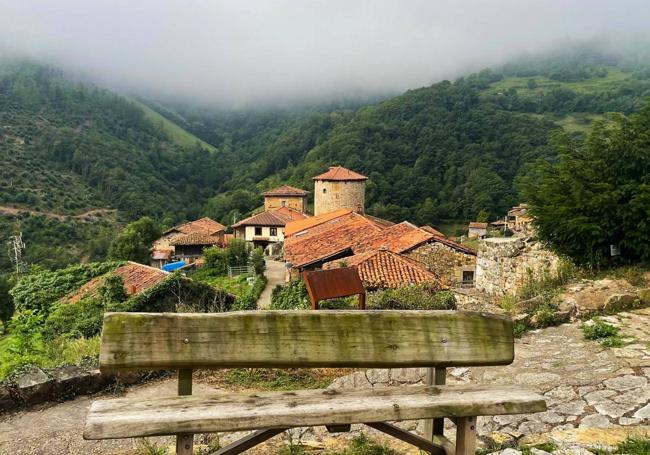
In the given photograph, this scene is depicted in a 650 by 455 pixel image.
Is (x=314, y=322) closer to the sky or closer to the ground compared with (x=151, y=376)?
closer to the sky

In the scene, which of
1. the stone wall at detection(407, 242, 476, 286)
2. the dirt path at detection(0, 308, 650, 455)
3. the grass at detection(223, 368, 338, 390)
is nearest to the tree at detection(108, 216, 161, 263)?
the stone wall at detection(407, 242, 476, 286)

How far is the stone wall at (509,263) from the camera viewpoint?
9492 mm

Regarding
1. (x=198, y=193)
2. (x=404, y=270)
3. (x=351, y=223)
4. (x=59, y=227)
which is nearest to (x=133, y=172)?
(x=198, y=193)

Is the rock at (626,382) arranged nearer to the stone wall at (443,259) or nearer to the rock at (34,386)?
the rock at (34,386)

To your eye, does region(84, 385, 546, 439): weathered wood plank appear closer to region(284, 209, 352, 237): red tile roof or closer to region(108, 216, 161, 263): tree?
region(284, 209, 352, 237): red tile roof

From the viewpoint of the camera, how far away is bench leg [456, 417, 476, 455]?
7.98 ft

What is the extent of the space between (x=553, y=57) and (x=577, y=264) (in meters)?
210

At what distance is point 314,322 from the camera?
94.1 inches

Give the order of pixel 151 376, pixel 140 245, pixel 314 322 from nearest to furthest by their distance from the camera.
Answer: pixel 314 322
pixel 151 376
pixel 140 245

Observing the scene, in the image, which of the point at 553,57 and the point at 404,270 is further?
the point at 553,57

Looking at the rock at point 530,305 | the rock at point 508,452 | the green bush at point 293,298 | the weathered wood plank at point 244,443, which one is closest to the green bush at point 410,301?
the rock at point 530,305

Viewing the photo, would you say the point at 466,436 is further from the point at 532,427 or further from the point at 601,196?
the point at 601,196

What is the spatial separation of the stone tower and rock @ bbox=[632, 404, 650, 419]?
32720mm

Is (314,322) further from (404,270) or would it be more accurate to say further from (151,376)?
(404,270)
